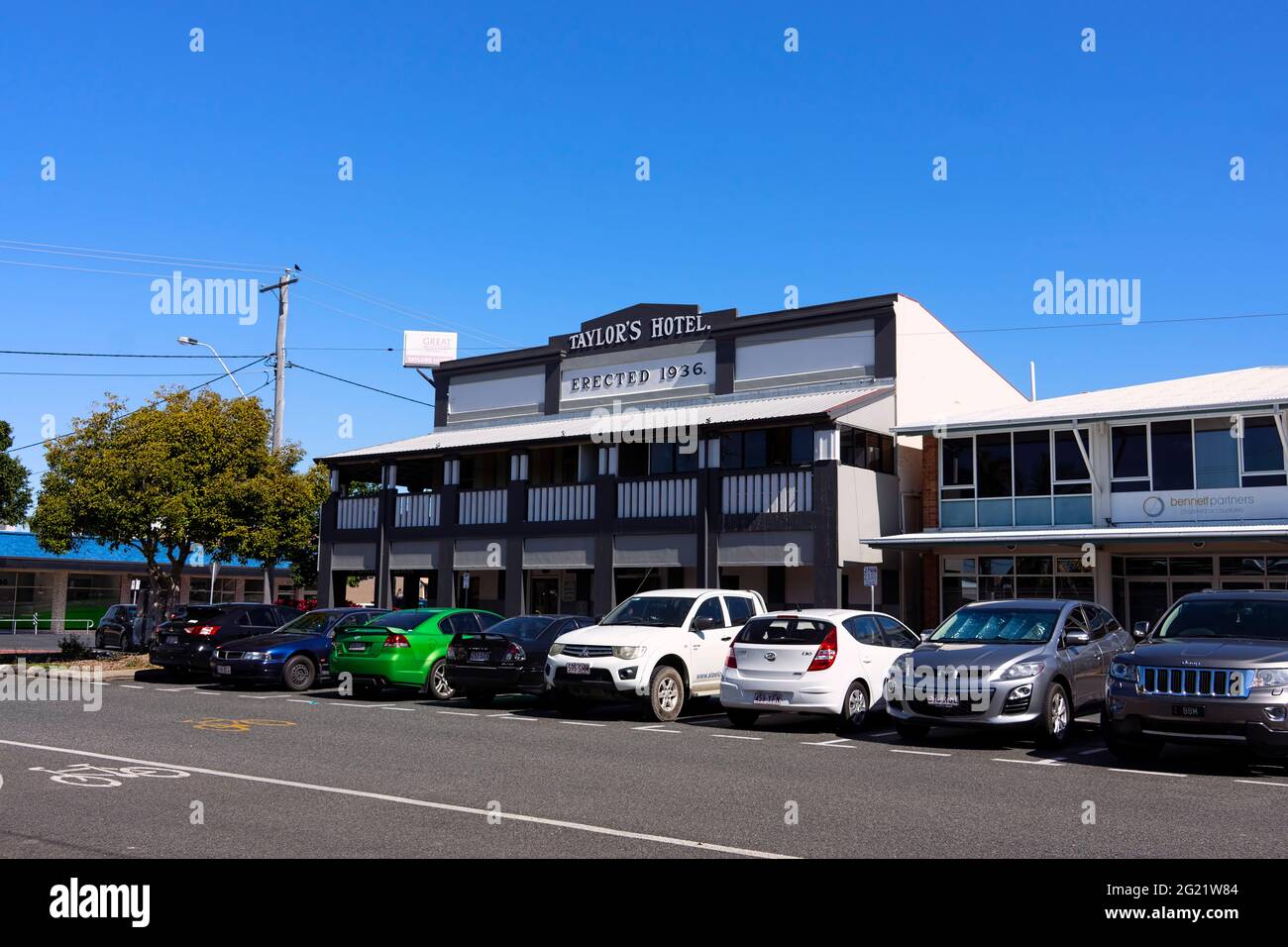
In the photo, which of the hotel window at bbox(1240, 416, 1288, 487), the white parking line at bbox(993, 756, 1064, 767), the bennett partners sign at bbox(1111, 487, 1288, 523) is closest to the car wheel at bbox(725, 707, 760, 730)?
the white parking line at bbox(993, 756, 1064, 767)

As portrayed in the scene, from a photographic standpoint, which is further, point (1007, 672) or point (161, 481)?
point (161, 481)

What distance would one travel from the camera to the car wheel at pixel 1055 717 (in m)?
12.7

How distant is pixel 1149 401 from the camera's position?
1008 inches

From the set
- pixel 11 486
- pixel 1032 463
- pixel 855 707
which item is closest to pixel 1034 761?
pixel 855 707

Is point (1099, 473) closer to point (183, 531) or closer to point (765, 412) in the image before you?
point (765, 412)

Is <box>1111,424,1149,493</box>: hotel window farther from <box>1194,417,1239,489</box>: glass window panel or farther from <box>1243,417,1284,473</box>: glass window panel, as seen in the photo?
<box>1243,417,1284,473</box>: glass window panel

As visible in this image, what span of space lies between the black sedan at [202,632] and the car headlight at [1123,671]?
52.9 feet

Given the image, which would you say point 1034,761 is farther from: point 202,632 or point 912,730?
point 202,632

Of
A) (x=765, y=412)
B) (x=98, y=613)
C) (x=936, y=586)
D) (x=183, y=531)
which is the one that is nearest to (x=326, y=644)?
(x=183, y=531)

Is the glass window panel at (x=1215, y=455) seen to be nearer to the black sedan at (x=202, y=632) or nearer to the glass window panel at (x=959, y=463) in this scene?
the glass window panel at (x=959, y=463)

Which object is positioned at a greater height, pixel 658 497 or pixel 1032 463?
pixel 1032 463

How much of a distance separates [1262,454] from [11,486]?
1548 inches

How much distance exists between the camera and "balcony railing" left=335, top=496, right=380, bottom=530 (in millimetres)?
34938

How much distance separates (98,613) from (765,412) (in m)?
37.6
